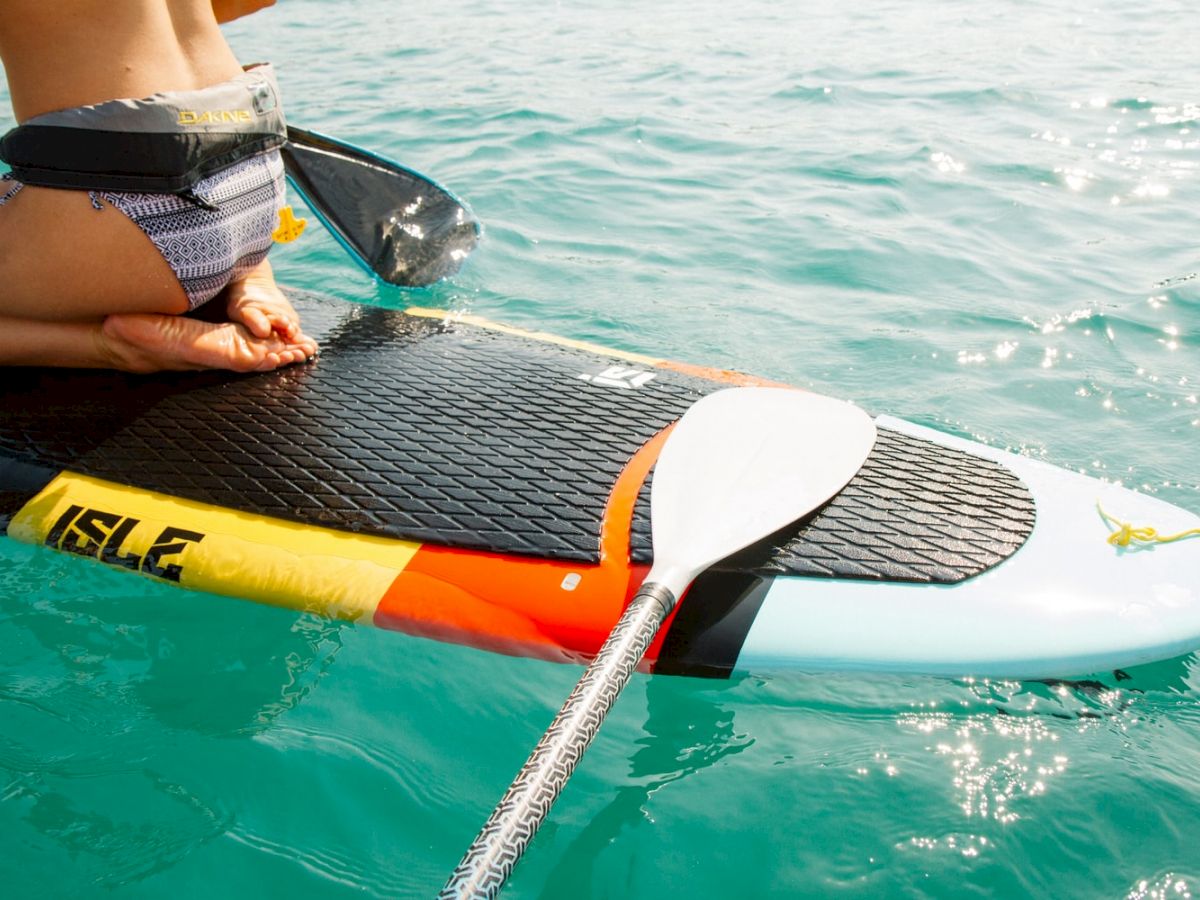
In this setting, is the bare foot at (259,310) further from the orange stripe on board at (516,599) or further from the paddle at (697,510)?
the paddle at (697,510)

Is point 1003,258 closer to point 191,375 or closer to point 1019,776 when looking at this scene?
point 1019,776

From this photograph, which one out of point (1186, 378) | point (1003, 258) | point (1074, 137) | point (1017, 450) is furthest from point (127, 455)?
point (1074, 137)

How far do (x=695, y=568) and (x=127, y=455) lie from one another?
4.35ft

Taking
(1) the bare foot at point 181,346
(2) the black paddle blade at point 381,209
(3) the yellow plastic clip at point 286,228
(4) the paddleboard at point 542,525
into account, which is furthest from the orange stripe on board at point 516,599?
(2) the black paddle blade at point 381,209

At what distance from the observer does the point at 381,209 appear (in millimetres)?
3537

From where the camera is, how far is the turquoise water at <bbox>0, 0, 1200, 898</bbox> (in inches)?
67.9

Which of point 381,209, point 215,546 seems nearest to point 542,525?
point 215,546

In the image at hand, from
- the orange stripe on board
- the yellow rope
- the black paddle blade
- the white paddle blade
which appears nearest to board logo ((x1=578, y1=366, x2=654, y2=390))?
the white paddle blade

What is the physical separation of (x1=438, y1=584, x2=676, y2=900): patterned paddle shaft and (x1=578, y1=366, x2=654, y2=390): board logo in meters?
0.94

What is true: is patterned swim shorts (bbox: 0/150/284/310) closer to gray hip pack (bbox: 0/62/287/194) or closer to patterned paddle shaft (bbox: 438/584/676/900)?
gray hip pack (bbox: 0/62/287/194)

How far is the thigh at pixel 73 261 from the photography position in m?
2.28

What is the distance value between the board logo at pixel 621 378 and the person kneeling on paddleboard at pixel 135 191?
76 centimetres

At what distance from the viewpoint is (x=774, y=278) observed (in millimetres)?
4184

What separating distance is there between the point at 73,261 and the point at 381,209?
4.43 feet
